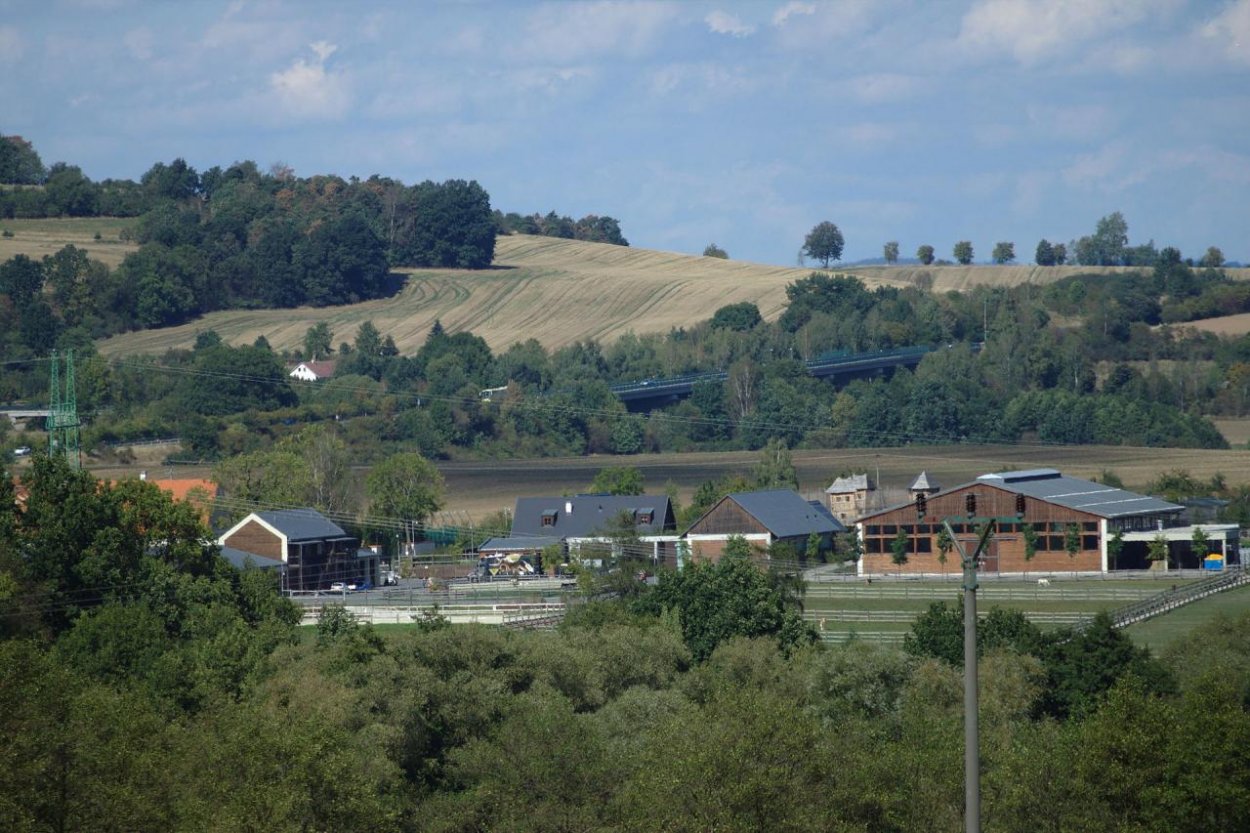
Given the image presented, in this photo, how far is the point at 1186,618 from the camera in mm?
53094

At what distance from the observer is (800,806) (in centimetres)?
3047

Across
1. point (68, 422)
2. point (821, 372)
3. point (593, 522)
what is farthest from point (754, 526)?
point (821, 372)

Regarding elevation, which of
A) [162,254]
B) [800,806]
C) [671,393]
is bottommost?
[800,806]

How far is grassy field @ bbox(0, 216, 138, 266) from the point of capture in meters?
157

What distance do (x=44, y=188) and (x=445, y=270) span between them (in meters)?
40.1

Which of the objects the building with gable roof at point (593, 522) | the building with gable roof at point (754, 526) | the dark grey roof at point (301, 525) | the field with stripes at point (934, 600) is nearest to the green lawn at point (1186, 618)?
the field with stripes at point (934, 600)

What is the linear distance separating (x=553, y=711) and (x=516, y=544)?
4075cm

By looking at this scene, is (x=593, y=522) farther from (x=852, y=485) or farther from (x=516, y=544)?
(x=852, y=485)

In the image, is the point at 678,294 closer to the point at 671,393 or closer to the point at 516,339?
the point at 516,339

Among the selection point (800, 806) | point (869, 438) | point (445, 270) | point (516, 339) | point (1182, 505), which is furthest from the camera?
point (445, 270)

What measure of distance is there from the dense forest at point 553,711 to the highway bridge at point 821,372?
2808 inches

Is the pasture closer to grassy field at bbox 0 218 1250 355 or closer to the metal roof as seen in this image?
the metal roof

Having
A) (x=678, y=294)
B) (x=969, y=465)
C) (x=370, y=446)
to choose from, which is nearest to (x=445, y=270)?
(x=678, y=294)

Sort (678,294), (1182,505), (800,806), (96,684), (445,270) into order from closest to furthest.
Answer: (800,806)
(96,684)
(1182,505)
(678,294)
(445,270)
